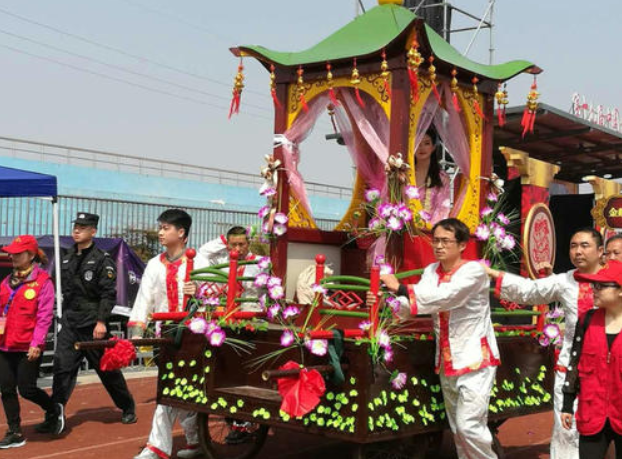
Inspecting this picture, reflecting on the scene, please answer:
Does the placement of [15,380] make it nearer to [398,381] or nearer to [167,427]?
[167,427]

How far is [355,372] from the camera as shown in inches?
203

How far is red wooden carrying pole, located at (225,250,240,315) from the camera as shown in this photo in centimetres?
595

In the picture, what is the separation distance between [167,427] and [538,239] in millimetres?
4150

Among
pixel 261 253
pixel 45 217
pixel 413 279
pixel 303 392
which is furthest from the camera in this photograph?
pixel 45 217

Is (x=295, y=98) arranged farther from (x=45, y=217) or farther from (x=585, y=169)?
(x=585, y=169)

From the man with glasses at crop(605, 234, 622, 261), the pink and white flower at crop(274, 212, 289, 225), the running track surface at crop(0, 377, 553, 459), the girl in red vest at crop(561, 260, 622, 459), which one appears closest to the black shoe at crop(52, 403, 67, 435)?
the running track surface at crop(0, 377, 553, 459)

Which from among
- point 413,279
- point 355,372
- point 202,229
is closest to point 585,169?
point 202,229

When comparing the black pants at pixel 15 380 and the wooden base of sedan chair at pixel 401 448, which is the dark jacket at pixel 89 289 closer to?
the black pants at pixel 15 380

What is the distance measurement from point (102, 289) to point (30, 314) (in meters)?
0.75

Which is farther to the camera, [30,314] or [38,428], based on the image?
[38,428]

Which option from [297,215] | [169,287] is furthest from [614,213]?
[169,287]

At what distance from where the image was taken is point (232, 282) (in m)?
5.96

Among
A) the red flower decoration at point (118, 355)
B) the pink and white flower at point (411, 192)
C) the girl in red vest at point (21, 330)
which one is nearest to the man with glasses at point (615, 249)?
the pink and white flower at point (411, 192)

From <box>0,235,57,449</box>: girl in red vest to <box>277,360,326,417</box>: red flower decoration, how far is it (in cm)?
275
